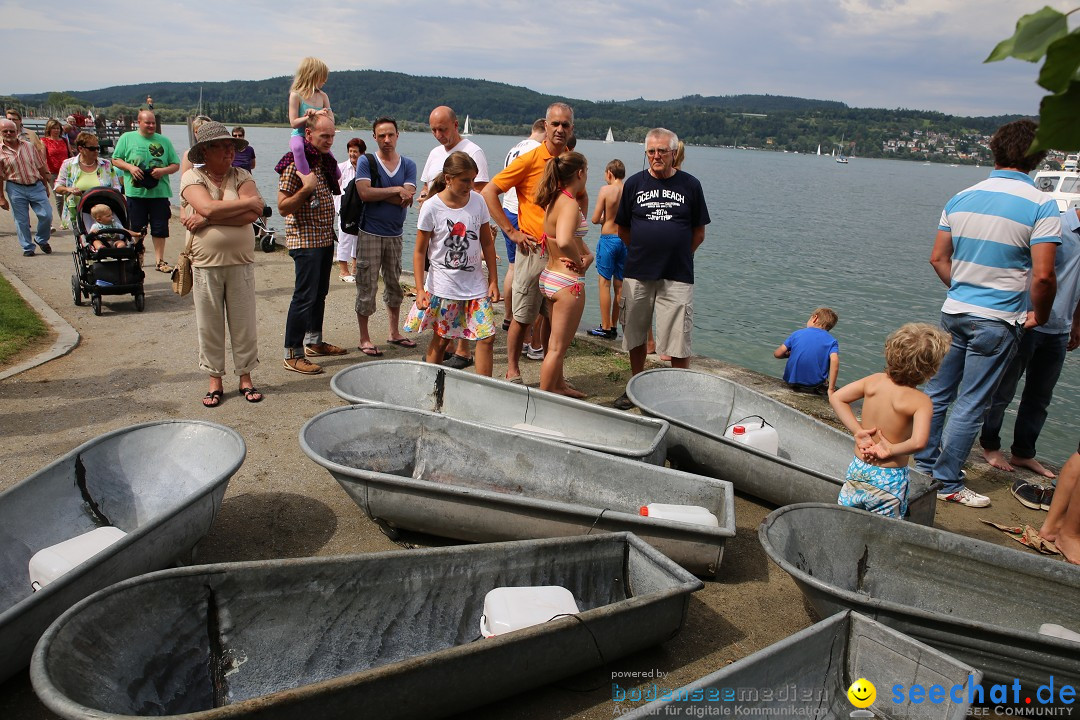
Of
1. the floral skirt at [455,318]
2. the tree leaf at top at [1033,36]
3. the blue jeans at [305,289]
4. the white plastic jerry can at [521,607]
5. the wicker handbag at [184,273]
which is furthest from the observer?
the blue jeans at [305,289]

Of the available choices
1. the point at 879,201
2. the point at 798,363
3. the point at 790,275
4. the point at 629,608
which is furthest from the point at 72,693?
the point at 879,201

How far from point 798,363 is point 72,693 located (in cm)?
643

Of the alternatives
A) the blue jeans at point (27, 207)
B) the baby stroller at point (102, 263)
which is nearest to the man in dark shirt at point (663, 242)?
the baby stroller at point (102, 263)

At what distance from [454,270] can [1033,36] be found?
4.84 metres

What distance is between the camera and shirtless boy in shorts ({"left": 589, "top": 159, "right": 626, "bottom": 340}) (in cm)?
822

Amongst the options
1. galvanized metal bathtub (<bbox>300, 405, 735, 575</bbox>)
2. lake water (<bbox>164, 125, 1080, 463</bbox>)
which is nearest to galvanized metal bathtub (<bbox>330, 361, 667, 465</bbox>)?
galvanized metal bathtub (<bbox>300, 405, 735, 575</bbox>)

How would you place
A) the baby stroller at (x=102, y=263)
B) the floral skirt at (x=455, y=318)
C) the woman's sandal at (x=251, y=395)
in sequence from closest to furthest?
1. the floral skirt at (x=455, y=318)
2. the woman's sandal at (x=251, y=395)
3. the baby stroller at (x=102, y=263)

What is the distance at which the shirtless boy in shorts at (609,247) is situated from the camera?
8.22m

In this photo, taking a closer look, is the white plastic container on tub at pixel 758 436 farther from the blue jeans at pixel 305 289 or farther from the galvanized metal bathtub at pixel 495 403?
the blue jeans at pixel 305 289

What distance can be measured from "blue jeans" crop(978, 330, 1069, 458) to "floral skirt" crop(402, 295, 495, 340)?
3997 mm

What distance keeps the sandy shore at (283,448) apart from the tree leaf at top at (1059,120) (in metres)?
2.61

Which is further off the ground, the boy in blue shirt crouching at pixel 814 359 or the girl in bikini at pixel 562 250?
the girl in bikini at pixel 562 250

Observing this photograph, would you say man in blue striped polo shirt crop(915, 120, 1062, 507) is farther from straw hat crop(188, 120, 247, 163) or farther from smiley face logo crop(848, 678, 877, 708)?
straw hat crop(188, 120, 247, 163)

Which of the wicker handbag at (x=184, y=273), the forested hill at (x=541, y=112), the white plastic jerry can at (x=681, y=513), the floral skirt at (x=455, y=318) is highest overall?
the forested hill at (x=541, y=112)
